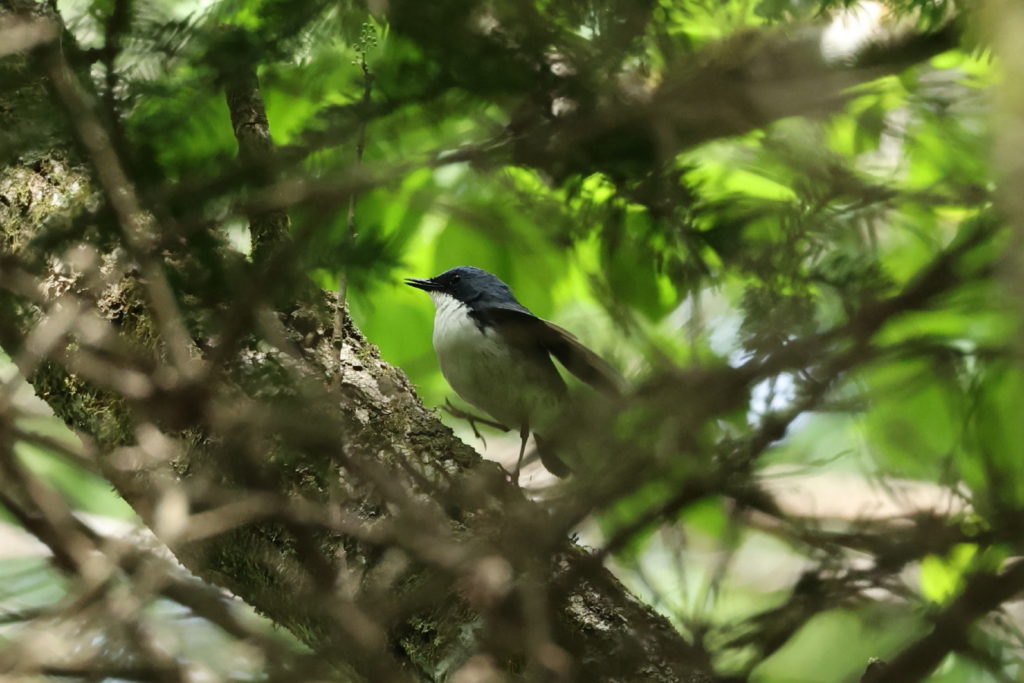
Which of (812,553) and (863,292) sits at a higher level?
(863,292)

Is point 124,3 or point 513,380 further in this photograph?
point 513,380

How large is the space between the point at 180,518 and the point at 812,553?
122cm

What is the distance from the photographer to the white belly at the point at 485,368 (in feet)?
12.3

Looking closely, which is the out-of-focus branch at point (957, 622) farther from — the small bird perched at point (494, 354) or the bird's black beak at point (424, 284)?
the bird's black beak at point (424, 284)

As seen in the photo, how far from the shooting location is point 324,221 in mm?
1660

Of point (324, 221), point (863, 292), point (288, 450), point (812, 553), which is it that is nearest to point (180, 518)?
point (288, 450)

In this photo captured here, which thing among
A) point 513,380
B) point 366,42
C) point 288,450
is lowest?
point 288,450

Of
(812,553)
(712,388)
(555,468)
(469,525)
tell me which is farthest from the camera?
(555,468)

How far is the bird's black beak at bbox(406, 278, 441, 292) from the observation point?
4133 millimetres

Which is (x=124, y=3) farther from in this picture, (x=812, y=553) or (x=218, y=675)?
(x=812, y=553)

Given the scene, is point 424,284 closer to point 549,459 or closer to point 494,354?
point 494,354

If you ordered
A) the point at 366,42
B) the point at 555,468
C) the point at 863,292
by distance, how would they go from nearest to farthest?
the point at 863,292 → the point at 366,42 → the point at 555,468

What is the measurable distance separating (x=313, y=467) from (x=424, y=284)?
2066 millimetres

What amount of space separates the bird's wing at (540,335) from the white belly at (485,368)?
86 millimetres
